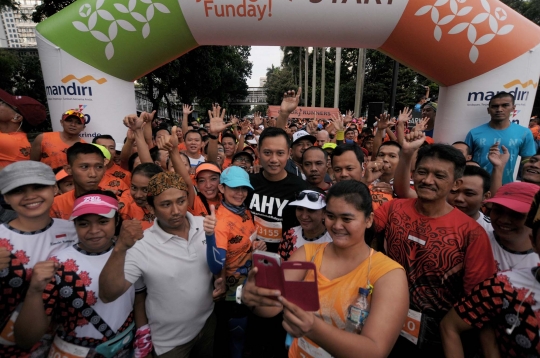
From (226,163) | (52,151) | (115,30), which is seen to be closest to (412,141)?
(226,163)

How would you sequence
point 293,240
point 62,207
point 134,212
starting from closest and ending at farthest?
point 293,240 → point 62,207 → point 134,212

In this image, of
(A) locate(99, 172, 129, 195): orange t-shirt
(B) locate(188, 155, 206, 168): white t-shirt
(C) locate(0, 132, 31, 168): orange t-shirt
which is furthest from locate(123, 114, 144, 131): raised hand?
(C) locate(0, 132, 31, 168): orange t-shirt

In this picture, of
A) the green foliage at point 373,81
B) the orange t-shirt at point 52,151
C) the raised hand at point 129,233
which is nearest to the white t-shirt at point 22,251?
the raised hand at point 129,233

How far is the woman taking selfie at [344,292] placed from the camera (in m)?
1.12

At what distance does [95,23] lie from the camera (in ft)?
13.9

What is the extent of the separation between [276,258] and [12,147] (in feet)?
13.2

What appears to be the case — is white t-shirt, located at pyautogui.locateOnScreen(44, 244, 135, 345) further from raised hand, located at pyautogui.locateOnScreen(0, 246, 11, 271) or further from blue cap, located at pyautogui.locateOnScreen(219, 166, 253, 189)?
blue cap, located at pyautogui.locateOnScreen(219, 166, 253, 189)

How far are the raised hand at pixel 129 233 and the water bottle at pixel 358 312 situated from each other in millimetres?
1159

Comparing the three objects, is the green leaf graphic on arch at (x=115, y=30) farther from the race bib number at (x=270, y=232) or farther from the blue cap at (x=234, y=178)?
the race bib number at (x=270, y=232)

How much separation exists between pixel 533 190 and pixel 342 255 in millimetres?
1229

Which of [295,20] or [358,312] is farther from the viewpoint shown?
[295,20]

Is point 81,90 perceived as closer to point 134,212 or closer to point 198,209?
point 134,212

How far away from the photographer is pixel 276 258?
110cm

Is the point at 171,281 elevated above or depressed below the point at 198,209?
below
